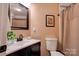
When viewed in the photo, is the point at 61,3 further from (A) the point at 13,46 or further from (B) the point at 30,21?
(A) the point at 13,46

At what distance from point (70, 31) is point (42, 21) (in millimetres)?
334

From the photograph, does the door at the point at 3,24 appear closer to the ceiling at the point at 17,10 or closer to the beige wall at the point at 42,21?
the ceiling at the point at 17,10

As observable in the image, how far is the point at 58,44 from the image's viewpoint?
179cm

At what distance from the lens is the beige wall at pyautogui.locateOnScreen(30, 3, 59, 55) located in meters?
1.77

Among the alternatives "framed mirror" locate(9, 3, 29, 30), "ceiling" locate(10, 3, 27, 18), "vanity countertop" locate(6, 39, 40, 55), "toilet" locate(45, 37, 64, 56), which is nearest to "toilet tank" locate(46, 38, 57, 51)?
"toilet" locate(45, 37, 64, 56)

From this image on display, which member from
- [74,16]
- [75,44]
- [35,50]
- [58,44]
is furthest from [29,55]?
[74,16]

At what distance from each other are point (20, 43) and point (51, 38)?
353mm

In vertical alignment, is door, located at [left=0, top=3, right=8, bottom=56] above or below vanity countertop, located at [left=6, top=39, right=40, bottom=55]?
above

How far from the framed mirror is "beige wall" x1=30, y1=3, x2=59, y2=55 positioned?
0.23 ft

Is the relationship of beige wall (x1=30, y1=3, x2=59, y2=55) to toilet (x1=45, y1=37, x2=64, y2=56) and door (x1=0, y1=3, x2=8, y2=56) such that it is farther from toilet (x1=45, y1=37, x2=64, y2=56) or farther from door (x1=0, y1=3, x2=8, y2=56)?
door (x1=0, y1=3, x2=8, y2=56)

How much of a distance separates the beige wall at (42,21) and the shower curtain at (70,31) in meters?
0.09

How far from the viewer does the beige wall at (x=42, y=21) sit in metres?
1.77

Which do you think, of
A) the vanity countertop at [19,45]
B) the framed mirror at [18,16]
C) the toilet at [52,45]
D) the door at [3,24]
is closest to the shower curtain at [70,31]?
the toilet at [52,45]

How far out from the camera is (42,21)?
5.94ft
